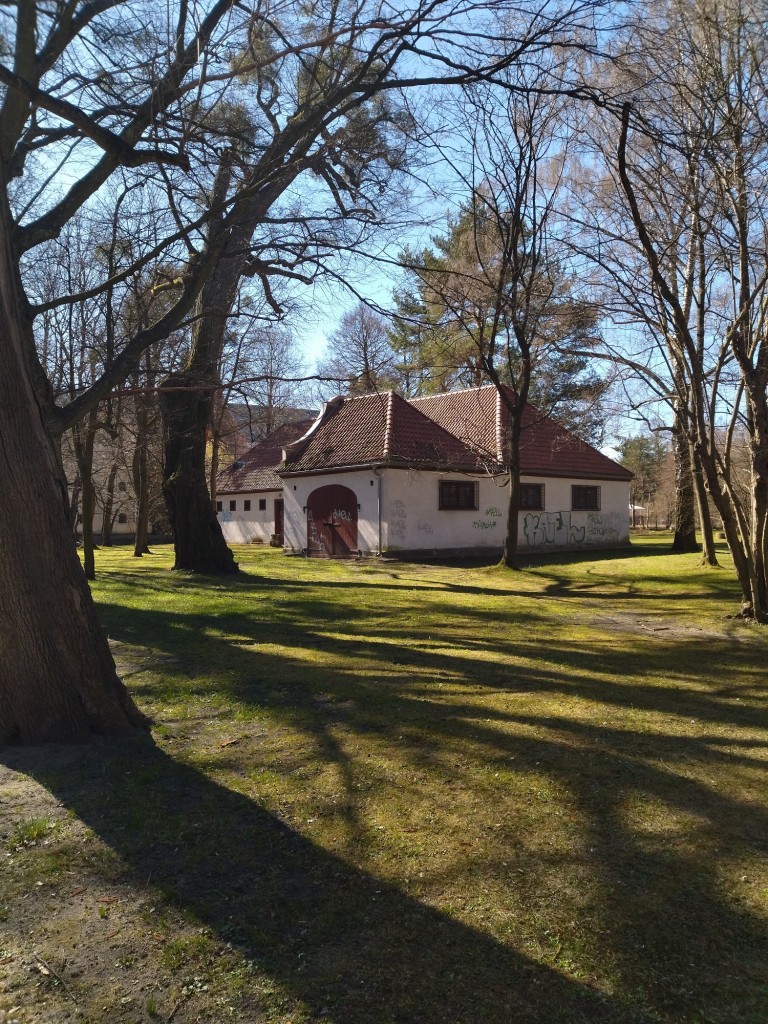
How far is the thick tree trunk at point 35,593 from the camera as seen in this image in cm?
529

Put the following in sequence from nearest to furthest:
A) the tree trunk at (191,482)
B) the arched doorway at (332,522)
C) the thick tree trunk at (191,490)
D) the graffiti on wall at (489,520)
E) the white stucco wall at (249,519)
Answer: the tree trunk at (191,482), the thick tree trunk at (191,490), the arched doorway at (332,522), the graffiti on wall at (489,520), the white stucco wall at (249,519)

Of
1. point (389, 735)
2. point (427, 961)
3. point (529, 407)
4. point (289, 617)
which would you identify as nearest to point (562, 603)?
point (289, 617)

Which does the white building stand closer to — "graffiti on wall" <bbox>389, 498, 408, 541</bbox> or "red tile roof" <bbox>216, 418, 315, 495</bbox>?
"graffiti on wall" <bbox>389, 498, 408, 541</bbox>

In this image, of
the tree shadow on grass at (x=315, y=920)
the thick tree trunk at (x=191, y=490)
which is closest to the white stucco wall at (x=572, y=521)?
the thick tree trunk at (x=191, y=490)

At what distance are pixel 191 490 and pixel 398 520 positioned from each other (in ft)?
28.4

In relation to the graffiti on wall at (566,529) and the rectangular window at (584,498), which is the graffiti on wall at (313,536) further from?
the rectangular window at (584,498)

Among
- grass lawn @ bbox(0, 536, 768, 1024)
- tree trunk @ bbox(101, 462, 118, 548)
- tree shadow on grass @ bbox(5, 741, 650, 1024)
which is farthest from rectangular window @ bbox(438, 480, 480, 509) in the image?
tree shadow on grass @ bbox(5, 741, 650, 1024)

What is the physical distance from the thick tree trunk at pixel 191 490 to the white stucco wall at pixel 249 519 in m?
16.1

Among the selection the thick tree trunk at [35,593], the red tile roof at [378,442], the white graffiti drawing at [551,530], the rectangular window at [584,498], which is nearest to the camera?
the thick tree trunk at [35,593]

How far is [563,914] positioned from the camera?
3420mm

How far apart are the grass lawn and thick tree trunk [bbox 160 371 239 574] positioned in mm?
Result: 11192

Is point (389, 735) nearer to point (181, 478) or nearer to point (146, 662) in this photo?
point (146, 662)

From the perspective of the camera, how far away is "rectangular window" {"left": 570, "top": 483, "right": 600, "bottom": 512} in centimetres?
3164

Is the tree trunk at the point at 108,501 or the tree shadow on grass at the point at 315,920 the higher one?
the tree trunk at the point at 108,501
